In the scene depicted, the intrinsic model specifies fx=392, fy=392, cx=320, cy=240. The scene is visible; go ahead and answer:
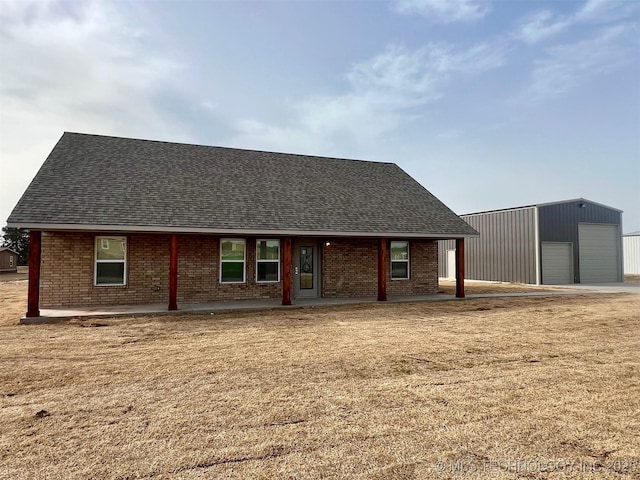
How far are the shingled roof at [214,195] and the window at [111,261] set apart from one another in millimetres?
1611

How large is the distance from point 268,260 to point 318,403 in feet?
31.9

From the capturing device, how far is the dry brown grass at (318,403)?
321cm

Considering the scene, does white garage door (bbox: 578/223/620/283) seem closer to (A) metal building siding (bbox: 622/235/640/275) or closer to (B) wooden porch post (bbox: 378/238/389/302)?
(A) metal building siding (bbox: 622/235/640/275)

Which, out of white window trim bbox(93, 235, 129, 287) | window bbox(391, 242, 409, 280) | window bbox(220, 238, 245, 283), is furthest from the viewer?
window bbox(391, 242, 409, 280)

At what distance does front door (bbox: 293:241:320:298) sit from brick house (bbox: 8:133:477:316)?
0.13 feet

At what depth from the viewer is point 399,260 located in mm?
15766

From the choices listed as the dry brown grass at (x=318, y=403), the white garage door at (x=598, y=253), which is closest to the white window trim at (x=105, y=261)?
the dry brown grass at (x=318, y=403)

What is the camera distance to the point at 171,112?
17281 mm

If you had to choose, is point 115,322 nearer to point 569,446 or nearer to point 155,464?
point 155,464

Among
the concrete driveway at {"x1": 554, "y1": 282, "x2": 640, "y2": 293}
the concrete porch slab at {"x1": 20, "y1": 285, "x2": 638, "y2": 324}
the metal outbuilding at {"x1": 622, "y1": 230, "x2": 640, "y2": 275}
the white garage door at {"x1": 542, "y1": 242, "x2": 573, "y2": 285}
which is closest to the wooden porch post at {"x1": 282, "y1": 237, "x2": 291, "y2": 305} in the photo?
the concrete porch slab at {"x1": 20, "y1": 285, "x2": 638, "y2": 324}

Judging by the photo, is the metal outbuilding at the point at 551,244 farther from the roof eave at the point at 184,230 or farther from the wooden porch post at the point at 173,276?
the wooden porch post at the point at 173,276

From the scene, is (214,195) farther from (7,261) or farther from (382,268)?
(7,261)

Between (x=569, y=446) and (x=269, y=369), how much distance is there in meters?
3.76

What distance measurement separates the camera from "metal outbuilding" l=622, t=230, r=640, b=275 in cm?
3284
